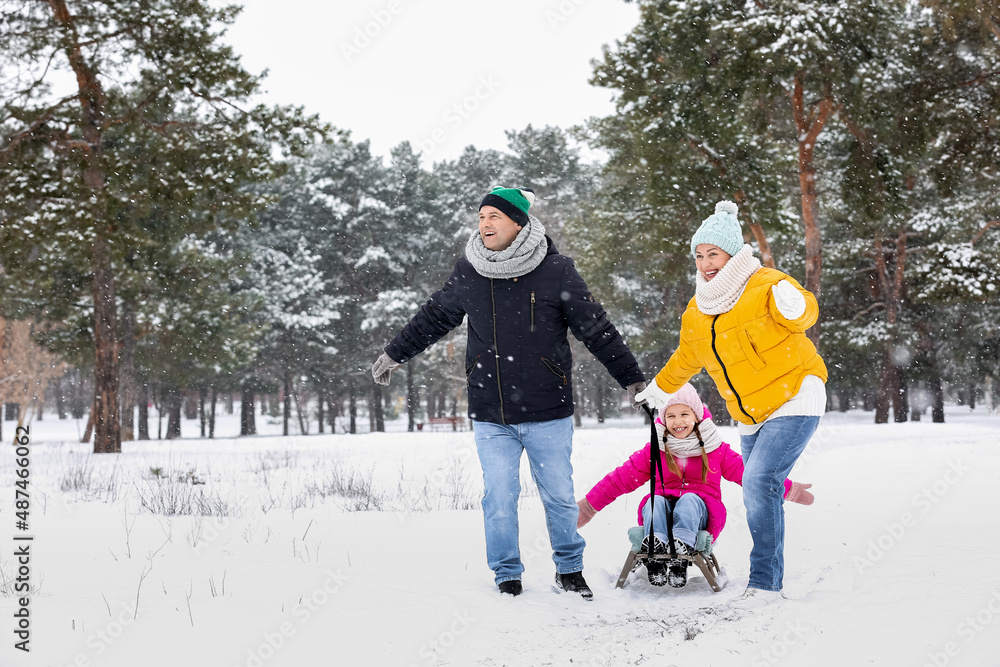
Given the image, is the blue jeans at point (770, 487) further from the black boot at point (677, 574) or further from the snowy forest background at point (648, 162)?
the snowy forest background at point (648, 162)

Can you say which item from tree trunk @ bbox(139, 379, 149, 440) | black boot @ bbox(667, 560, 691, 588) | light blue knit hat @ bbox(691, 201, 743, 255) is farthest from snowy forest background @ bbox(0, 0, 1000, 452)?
black boot @ bbox(667, 560, 691, 588)

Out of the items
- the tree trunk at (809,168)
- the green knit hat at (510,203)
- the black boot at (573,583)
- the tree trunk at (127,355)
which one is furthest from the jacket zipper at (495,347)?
the tree trunk at (127,355)

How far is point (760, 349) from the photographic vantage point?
3.64 meters

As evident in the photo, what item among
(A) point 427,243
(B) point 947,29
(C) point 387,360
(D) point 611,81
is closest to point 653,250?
(D) point 611,81

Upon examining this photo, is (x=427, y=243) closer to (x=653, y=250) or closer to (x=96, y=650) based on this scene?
(x=653, y=250)

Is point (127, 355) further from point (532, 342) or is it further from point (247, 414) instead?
point (532, 342)

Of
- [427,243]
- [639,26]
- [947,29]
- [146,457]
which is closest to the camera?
[947,29]

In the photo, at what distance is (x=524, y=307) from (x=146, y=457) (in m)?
10.6

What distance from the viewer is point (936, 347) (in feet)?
104

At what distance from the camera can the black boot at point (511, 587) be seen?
3.86m

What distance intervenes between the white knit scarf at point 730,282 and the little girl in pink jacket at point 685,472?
0.77m

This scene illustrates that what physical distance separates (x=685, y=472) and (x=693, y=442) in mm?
202

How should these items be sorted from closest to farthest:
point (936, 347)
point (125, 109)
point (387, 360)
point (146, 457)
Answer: point (387, 360) → point (146, 457) → point (125, 109) → point (936, 347)

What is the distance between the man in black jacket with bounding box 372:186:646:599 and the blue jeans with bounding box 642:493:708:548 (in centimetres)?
45
